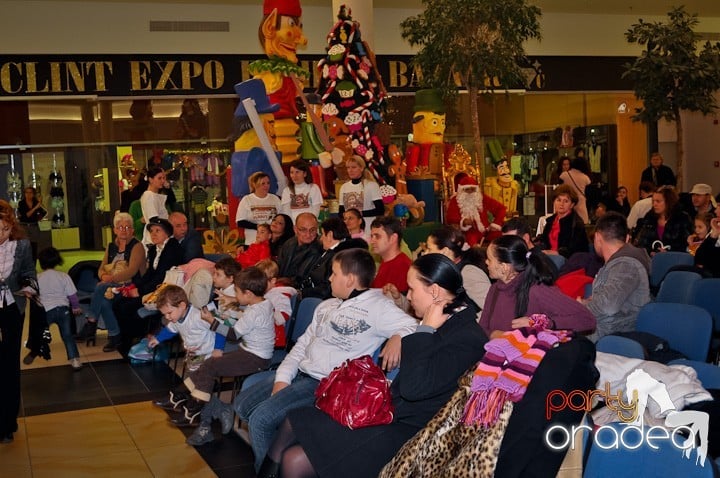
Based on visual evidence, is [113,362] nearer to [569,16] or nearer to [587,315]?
[587,315]

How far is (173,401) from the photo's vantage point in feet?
22.3

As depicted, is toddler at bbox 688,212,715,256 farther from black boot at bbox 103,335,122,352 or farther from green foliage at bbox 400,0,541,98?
black boot at bbox 103,335,122,352

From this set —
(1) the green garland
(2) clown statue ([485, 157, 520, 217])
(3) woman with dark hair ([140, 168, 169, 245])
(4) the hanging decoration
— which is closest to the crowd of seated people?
(3) woman with dark hair ([140, 168, 169, 245])

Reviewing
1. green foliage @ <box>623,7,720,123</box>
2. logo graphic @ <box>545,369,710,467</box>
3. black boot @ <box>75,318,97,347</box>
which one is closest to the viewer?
logo graphic @ <box>545,369,710,467</box>

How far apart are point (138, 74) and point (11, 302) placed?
412 inches

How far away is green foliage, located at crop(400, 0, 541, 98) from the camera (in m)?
12.8

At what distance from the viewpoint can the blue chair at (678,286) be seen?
627 centimetres

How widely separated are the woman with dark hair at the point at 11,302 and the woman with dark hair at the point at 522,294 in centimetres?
314

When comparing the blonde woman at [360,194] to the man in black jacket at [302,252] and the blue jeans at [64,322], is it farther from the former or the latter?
the blue jeans at [64,322]

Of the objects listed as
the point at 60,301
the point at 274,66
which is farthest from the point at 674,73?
the point at 60,301

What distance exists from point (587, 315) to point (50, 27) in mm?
13108

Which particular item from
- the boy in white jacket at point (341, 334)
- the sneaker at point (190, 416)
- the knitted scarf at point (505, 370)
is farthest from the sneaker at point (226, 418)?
the knitted scarf at point (505, 370)

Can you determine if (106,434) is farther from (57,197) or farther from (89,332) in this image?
(57,197)

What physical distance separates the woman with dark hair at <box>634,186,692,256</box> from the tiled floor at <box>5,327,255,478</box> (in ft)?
15.6
